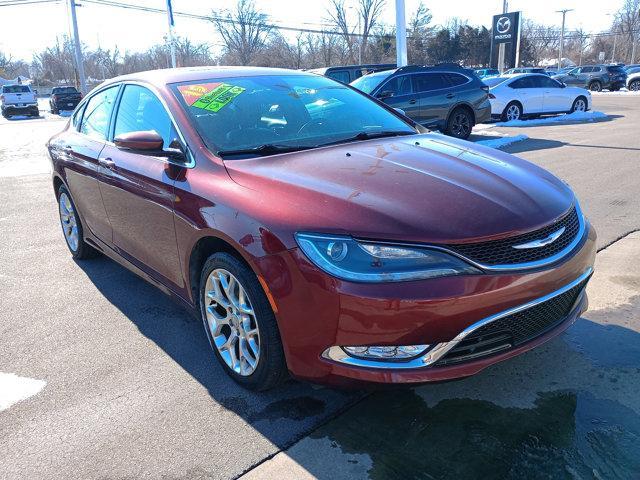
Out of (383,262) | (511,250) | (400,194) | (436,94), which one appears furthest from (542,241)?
(436,94)

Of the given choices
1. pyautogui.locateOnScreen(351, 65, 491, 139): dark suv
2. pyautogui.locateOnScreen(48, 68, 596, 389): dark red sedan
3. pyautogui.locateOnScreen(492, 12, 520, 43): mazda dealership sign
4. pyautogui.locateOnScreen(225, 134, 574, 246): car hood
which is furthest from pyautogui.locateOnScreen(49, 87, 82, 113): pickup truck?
pyautogui.locateOnScreen(225, 134, 574, 246): car hood

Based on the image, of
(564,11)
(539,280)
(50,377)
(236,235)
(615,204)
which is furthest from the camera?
(564,11)

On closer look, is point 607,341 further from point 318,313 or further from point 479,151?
point 318,313

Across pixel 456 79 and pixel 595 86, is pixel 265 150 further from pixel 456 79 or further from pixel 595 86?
pixel 595 86

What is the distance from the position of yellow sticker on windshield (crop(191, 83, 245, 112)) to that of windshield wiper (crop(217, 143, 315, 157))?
0.45 meters

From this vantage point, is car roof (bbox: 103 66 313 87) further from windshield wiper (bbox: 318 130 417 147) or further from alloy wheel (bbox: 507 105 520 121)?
alloy wheel (bbox: 507 105 520 121)

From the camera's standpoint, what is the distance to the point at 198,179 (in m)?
3.05

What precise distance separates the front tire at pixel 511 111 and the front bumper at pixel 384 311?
15.7m

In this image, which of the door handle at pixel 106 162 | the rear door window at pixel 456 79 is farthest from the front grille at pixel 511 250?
the rear door window at pixel 456 79

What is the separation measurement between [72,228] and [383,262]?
159 inches

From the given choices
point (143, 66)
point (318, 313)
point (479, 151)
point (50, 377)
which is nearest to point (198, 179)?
point (318, 313)

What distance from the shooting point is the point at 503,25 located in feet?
118

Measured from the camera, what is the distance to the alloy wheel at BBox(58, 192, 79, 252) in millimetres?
5203

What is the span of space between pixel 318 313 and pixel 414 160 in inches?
46.6
